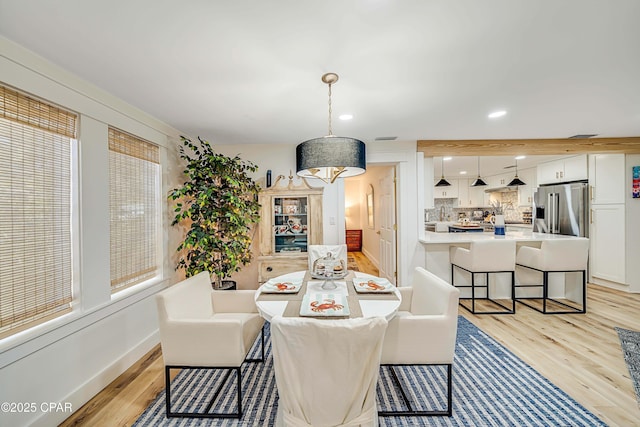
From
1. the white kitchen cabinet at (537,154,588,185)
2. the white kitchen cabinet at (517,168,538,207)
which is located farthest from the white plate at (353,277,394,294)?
the white kitchen cabinet at (517,168,538,207)

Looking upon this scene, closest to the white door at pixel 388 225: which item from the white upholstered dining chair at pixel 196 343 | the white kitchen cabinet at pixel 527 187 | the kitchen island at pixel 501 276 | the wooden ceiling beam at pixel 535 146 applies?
the kitchen island at pixel 501 276

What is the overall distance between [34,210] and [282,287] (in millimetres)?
1610

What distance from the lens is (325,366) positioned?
3.61ft

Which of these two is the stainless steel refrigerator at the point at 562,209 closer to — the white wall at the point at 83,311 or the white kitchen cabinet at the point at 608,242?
the white kitchen cabinet at the point at 608,242

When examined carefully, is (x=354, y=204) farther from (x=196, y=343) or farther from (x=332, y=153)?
(x=196, y=343)

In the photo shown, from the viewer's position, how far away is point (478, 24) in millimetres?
1389

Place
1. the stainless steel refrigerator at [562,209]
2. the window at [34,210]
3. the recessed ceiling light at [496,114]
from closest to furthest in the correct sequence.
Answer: the window at [34,210] → the recessed ceiling light at [496,114] → the stainless steel refrigerator at [562,209]

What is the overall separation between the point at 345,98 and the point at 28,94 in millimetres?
2109

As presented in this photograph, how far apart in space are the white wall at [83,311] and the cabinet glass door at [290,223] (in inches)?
65.3

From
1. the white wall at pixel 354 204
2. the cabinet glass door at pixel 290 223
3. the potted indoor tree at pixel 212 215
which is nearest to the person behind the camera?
the potted indoor tree at pixel 212 215

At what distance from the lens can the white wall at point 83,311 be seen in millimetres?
1495

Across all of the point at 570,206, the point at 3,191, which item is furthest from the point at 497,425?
the point at 570,206

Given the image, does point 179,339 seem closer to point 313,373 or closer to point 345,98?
point 313,373

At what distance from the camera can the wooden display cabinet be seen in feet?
11.6
